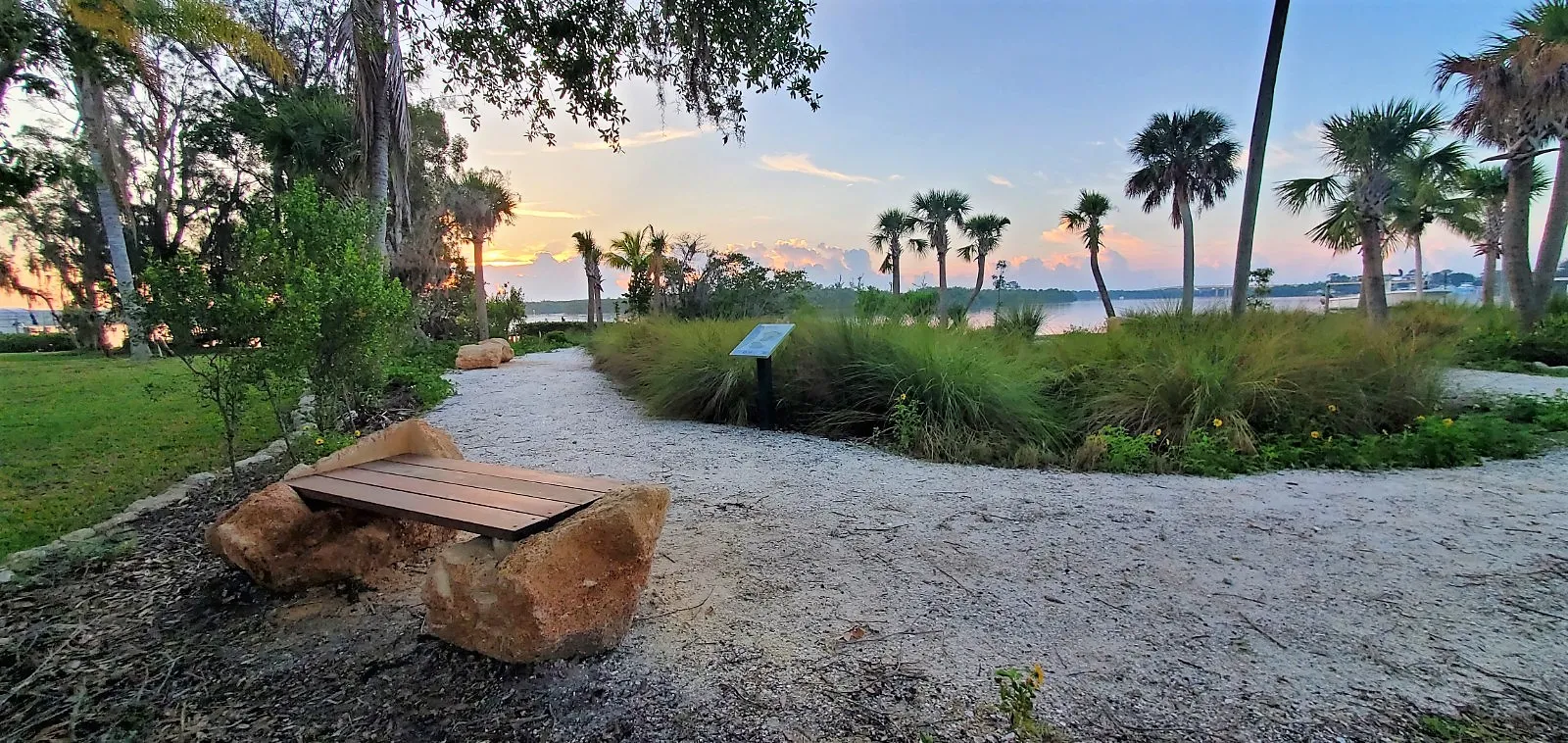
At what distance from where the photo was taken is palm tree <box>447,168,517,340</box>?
17.8 metres

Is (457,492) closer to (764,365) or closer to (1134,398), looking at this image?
(764,365)

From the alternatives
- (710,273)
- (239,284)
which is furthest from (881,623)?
(710,273)

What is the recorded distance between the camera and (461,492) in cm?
Result: 212

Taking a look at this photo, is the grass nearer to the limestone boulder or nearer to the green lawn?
the green lawn

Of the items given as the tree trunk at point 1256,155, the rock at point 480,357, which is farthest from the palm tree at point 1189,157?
the rock at point 480,357

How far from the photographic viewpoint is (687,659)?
1874 millimetres

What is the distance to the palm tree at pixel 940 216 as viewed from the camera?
27.2 meters

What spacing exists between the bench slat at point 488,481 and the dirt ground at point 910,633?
0.43m

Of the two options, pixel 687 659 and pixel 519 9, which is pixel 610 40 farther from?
pixel 687 659

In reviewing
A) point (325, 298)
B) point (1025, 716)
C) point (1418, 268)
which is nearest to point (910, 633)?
point (1025, 716)

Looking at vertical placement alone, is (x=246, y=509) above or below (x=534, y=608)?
above

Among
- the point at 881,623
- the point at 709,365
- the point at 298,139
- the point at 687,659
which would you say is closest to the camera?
the point at 687,659

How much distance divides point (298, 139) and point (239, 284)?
11232 millimetres

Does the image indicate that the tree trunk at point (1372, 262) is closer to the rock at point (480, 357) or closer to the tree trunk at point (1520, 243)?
the tree trunk at point (1520, 243)
